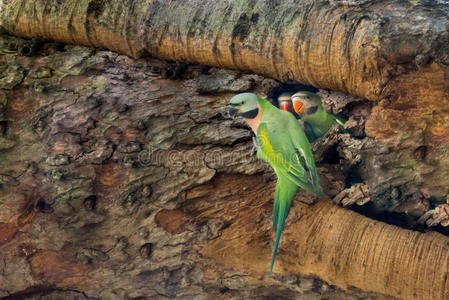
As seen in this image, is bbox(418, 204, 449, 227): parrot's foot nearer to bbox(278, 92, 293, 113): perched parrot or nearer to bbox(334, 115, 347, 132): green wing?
bbox(334, 115, 347, 132): green wing

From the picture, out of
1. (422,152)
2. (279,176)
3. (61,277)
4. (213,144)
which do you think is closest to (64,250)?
(61,277)

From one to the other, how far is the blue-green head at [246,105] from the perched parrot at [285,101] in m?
0.11

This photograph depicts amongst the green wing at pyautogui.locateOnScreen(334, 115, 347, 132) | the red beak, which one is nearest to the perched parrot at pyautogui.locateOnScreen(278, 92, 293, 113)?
the red beak

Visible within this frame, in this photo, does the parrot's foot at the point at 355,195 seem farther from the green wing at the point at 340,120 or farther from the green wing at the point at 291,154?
the green wing at the point at 340,120

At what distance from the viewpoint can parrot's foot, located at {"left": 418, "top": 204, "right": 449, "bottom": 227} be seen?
4.90 feet

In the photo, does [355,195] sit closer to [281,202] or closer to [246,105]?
[281,202]

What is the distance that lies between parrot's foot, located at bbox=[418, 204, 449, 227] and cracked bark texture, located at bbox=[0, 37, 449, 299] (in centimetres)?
23

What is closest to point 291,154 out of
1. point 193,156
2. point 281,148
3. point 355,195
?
point 281,148

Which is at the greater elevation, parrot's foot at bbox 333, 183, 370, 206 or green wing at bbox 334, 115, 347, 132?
green wing at bbox 334, 115, 347, 132

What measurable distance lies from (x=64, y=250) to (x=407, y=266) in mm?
1365

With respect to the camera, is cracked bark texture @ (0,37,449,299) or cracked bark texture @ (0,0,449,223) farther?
cracked bark texture @ (0,37,449,299)

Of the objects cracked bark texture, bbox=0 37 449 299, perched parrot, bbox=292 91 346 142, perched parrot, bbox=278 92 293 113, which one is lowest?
cracked bark texture, bbox=0 37 449 299

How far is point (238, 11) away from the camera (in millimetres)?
1757

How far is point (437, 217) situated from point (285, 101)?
0.68 m
